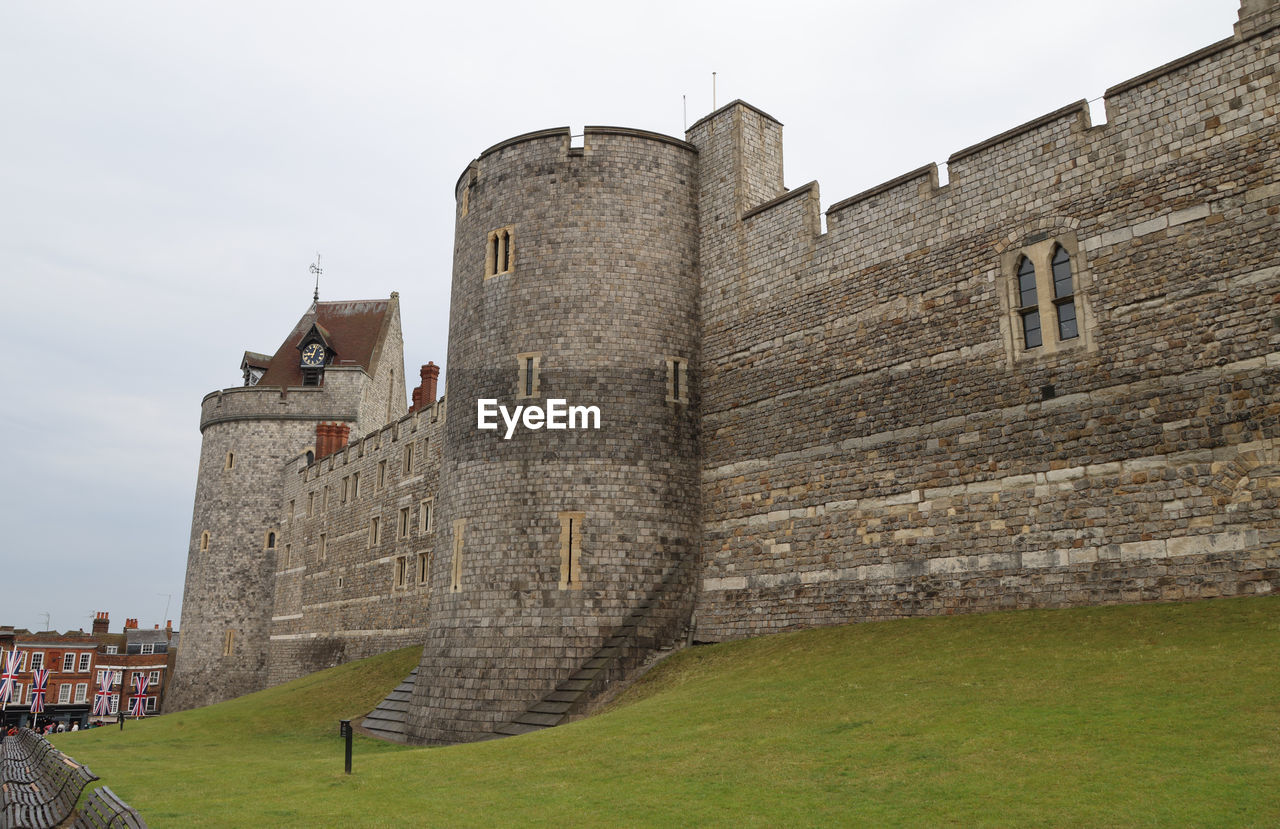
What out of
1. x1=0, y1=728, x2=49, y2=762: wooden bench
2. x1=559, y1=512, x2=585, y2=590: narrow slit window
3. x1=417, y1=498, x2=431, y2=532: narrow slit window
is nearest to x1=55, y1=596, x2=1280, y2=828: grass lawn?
x1=559, y1=512, x2=585, y2=590: narrow slit window

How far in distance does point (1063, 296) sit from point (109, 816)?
564 inches

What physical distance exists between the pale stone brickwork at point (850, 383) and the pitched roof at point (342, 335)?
84.3ft

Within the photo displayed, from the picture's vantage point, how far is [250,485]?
1783 inches

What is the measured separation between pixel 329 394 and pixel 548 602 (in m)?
30.1

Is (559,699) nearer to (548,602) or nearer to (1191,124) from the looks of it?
(548,602)

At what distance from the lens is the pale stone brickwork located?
43.3 ft

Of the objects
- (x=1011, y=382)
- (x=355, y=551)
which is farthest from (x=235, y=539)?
(x=1011, y=382)

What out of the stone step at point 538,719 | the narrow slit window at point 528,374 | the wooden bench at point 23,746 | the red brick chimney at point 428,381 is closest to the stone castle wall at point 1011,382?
the stone step at point 538,719

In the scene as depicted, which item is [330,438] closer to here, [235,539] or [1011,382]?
→ [235,539]

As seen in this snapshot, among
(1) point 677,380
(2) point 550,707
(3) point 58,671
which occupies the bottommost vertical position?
(3) point 58,671

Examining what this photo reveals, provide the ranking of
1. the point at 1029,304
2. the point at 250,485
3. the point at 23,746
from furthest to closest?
the point at 250,485, the point at 23,746, the point at 1029,304

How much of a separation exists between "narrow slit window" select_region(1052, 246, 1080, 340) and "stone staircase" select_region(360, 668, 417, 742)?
49.0 ft

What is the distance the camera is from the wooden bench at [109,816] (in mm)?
7531
